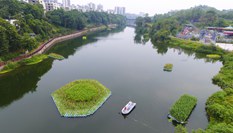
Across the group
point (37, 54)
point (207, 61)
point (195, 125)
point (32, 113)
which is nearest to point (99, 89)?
point (32, 113)

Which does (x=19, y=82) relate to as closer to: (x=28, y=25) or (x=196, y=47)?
(x=28, y=25)

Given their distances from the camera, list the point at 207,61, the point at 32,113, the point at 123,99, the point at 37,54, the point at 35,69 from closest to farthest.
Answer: the point at 32,113 < the point at 123,99 < the point at 35,69 < the point at 37,54 < the point at 207,61

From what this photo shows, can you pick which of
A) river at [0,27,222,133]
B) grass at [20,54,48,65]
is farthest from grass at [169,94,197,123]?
grass at [20,54,48,65]

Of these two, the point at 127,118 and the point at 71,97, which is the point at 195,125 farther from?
the point at 71,97

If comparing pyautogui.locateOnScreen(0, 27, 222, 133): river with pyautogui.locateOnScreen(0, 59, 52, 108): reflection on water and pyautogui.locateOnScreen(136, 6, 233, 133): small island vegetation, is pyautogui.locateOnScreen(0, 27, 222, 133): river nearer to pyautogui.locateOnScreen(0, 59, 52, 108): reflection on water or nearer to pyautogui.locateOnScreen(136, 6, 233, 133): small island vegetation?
pyautogui.locateOnScreen(0, 59, 52, 108): reflection on water

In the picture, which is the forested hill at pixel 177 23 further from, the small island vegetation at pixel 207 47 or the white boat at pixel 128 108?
the white boat at pixel 128 108

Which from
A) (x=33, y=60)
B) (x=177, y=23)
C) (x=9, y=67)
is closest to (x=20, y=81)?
(x=9, y=67)

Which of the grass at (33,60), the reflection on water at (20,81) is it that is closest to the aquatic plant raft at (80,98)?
the reflection on water at (20,81)
